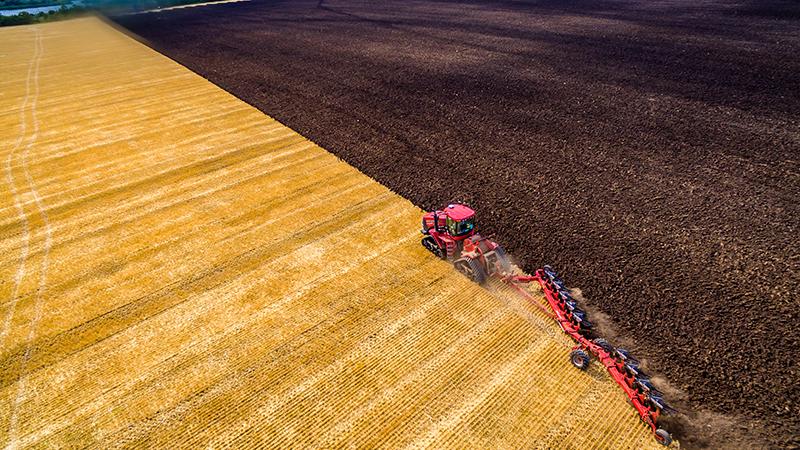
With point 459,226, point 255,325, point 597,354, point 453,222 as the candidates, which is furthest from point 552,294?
point 255,325

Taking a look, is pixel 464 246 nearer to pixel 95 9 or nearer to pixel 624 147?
pixel 624 147

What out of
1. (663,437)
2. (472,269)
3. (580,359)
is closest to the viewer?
(663,437)

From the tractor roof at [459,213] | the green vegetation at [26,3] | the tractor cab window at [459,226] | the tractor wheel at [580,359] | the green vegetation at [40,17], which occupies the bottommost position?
the tractor wheel at [580,359]

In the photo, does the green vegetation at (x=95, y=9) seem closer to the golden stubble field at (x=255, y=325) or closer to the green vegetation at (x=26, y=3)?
the green vegetation at (x=26, y=3)

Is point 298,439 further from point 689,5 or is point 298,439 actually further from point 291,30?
point 689,5

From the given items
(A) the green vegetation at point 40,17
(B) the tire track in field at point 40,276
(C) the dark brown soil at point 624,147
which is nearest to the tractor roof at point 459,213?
(C) the dark brown soil at point 624,147

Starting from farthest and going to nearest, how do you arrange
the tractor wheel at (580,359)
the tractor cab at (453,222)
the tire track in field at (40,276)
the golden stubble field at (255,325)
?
the tractor cab at (453,222) < the tractor wheel at (580,359) < the tire track in field at (40,276) < the golden stubble field at (255,325)

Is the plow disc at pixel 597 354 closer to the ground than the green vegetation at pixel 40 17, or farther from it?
closer to the ground
